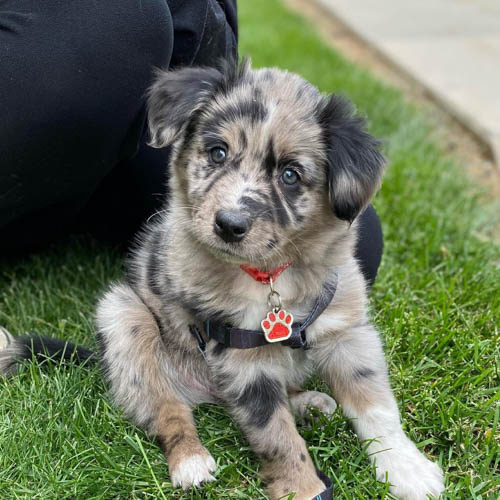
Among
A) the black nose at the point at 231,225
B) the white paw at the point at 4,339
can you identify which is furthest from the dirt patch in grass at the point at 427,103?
the white paw at the point at 4,339

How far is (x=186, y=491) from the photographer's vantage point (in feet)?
7.69

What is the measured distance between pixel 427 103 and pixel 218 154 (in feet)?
15.7

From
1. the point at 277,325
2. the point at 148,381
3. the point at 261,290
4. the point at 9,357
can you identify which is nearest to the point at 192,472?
the point at 148,381

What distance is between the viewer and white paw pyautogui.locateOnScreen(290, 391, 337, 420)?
2.72 metres

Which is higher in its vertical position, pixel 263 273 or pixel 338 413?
pixel 263 273

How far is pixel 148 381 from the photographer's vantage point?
8.73ft

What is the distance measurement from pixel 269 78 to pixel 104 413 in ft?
4.64

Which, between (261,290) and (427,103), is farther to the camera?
(427,103)

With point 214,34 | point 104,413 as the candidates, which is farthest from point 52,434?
point 214,34

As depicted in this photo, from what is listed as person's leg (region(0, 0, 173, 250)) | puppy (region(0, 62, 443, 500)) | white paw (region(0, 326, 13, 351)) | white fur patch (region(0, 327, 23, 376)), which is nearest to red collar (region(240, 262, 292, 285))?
puppy (region(0, 62, 443, 500))

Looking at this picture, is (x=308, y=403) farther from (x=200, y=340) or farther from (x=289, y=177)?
(x=289, y=177)

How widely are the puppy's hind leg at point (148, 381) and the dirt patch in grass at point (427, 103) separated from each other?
302 cm

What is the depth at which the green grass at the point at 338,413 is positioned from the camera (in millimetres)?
2373

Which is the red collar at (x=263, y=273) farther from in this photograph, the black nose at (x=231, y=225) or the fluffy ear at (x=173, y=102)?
the fluffy ear at (x=173, y=102)
